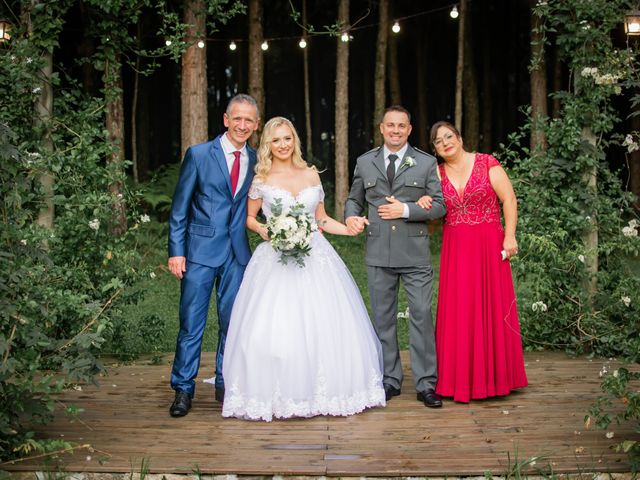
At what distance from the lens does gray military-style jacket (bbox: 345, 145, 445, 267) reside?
5.60 meters

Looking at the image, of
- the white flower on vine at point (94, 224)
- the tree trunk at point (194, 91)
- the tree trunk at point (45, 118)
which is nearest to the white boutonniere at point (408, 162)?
the white flower on vine at point (94, 224)

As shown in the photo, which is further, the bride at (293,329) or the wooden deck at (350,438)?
the bride at (293,329)

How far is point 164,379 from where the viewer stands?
6.39 meters

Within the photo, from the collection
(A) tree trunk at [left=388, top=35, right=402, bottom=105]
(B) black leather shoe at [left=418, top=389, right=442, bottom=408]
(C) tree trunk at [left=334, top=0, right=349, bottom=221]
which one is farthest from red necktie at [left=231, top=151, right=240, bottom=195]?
(A) tree trunk at [left=388, top=35, right=402, bottom=105]

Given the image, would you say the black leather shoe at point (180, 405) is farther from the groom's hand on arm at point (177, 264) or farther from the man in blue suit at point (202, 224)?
the groom's hand on arm at point (177, 264)

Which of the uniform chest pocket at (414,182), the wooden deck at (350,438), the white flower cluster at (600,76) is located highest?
the white flower cluster at (600,76)

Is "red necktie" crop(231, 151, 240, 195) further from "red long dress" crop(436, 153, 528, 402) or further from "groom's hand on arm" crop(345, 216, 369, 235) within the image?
"red long dress" crop(436, 153, 528, 402)

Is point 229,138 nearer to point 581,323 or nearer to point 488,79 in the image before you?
point 581,323

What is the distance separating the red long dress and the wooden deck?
0.57 ft

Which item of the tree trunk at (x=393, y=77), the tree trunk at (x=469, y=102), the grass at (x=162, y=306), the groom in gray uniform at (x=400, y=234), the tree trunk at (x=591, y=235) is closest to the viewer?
the groom in gray uniform at (x=400, y=234)

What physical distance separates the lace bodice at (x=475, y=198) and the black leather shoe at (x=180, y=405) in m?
2.14

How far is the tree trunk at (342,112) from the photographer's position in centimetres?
1520

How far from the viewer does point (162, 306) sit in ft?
33.1

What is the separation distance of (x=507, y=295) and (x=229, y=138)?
7.17 ft
